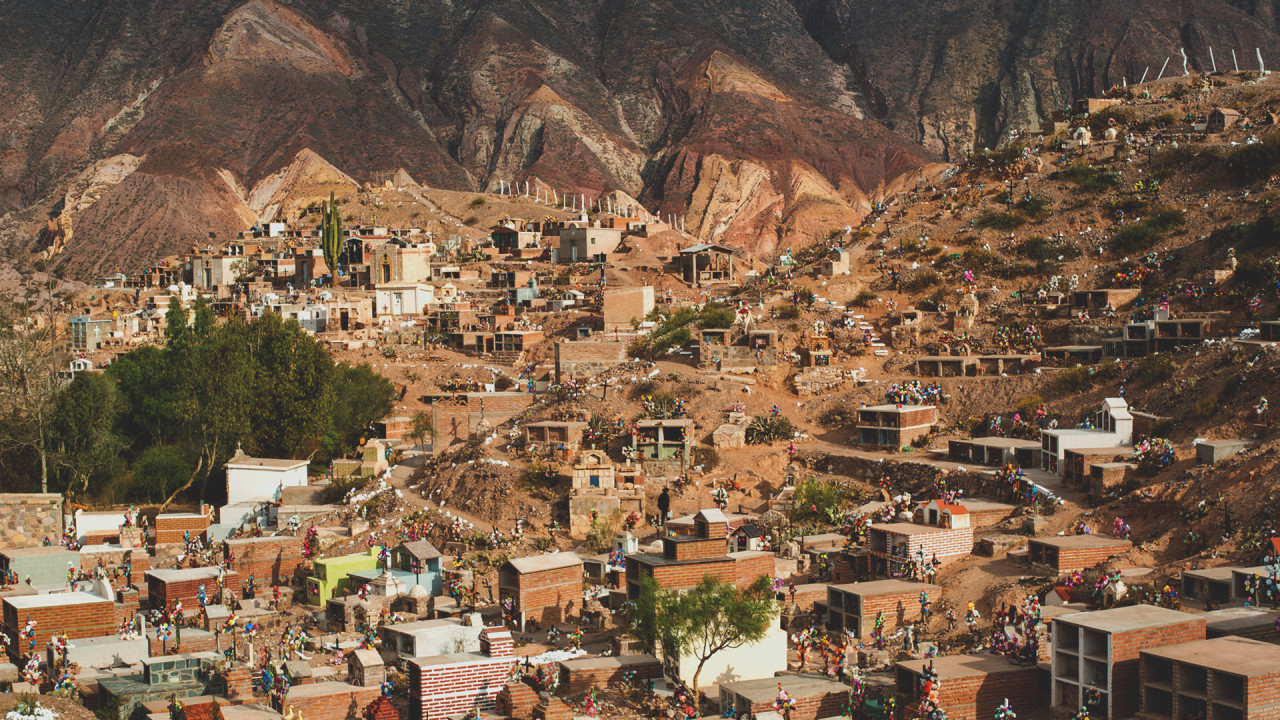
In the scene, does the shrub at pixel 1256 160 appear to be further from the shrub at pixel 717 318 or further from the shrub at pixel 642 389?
the shrub at pixel 642 389

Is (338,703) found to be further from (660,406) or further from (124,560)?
(660,406)

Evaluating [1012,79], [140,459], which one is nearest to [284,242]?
[140,459]

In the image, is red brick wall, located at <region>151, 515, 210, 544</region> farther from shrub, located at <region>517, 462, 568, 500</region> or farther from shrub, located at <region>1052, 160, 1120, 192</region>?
shrub, located at <region>1052, 160, 1120, 192</region>

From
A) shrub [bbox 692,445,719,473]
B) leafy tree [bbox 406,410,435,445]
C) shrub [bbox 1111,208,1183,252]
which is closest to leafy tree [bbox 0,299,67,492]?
leafy tree [bbox 406,410,435,445]

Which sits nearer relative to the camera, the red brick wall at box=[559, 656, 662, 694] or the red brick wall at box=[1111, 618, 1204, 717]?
the red brick wall at box=[1111, 618, 1204, 717]

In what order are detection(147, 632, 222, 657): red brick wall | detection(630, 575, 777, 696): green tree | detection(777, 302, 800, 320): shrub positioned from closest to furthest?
1. detection(630, 575, 777, 696): green tree
2. detection(147, 632, 222, 657): red brick wall
3. detection(777, 302, 800, 320): shrub

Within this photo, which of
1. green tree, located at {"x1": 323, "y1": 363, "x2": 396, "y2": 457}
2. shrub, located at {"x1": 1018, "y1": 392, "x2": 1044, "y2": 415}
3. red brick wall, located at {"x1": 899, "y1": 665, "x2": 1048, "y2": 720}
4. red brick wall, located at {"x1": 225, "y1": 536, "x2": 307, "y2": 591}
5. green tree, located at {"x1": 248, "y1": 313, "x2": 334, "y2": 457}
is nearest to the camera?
red brick wall, located at {"x1": 899, "y1": 665, "x2": 1048, "y2": 720}
